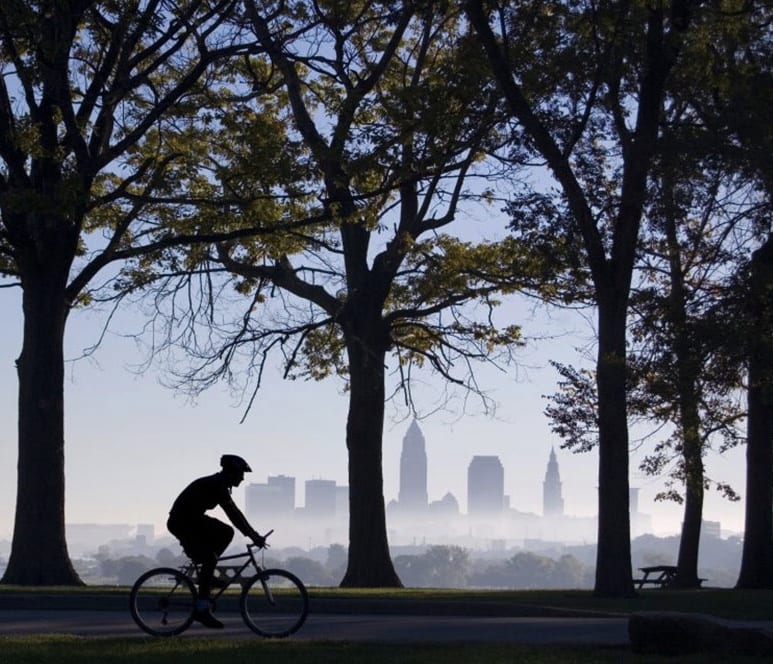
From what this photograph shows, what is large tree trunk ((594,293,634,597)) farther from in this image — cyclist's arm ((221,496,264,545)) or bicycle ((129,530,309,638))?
cyclist's arm ((221,496,264,545))

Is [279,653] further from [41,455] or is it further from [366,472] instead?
[366,472]

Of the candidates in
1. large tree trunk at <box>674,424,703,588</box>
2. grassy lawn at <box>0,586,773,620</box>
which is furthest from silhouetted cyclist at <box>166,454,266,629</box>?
large tree trunk at <box>674,424,703,588</box>

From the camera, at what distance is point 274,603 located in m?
15.8

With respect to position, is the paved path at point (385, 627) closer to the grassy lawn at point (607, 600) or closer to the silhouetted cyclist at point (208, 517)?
the silhouetted cyclist at point (208, 517)

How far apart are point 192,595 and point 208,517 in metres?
0.89

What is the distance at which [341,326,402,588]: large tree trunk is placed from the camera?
112 feet

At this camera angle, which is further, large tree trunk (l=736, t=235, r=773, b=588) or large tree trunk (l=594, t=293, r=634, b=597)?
large tree trunk (l=736, t=235, r=773, b=588)

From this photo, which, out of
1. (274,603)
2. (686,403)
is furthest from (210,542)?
(686,403)

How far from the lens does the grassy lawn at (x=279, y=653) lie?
13.1m

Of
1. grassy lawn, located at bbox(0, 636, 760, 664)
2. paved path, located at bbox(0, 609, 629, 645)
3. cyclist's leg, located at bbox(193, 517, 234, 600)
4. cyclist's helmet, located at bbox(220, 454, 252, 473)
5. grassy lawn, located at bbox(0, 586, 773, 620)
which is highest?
cyclist's helmet, located at bbox(220, 454, 252, 473)

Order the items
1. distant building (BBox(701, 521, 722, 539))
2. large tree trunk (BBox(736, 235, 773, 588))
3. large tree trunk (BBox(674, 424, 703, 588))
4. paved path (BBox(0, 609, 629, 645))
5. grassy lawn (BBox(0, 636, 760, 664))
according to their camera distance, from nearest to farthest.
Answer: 1. grassy lawn (BBox(0, 636, 760, 664))
2. paved path (BBox(0, 609, 629, 645))
3. large tree trunk (BBox(736, 235, 773, 588))
4. large tree trunk (BBox(674, 424, 703, 588))
5. distant building (BBox(701, 521, 722, 539))

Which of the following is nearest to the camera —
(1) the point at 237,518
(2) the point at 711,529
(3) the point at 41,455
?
(1) the point at 237,518

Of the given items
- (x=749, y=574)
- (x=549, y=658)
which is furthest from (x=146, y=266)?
(x=549, y=658)

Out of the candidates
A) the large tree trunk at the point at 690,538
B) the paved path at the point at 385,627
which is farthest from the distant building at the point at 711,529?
the paved path at the point at 385,627
